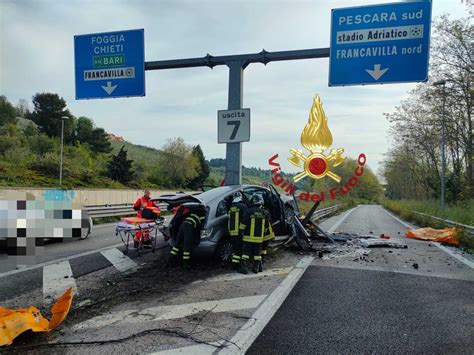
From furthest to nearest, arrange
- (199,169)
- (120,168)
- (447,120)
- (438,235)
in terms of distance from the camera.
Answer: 1. (199,169)
2. (120,168)
3. (447,120)
4. (438,235)

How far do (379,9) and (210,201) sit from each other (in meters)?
5.69

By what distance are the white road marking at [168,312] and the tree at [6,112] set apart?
52.9 meters

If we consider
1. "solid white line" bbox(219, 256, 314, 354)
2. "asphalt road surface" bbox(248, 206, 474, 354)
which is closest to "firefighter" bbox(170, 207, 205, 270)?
"solid white line" bbox(219, 256, 314, 354)

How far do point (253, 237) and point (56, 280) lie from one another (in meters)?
3.28

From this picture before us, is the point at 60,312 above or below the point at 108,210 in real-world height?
above

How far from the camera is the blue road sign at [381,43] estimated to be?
28.7 feet

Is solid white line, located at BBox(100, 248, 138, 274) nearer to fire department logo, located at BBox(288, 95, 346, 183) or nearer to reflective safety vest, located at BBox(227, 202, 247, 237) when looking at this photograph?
reflective safety vest, located at BBox(227, 202, 247, 237)

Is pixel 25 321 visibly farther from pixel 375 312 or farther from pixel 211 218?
pixel 375 312

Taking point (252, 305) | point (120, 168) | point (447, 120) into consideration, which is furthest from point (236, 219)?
point (120, 168)

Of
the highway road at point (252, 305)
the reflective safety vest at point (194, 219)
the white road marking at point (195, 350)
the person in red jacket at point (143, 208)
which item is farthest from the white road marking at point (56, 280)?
the white road marking at point (195, 350)

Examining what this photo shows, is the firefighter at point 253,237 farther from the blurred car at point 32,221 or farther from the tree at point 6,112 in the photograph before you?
the tree at point 6,112

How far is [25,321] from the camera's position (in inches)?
154

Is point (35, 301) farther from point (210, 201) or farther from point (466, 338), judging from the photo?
point (466, 338)

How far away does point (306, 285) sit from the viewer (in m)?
6.41
